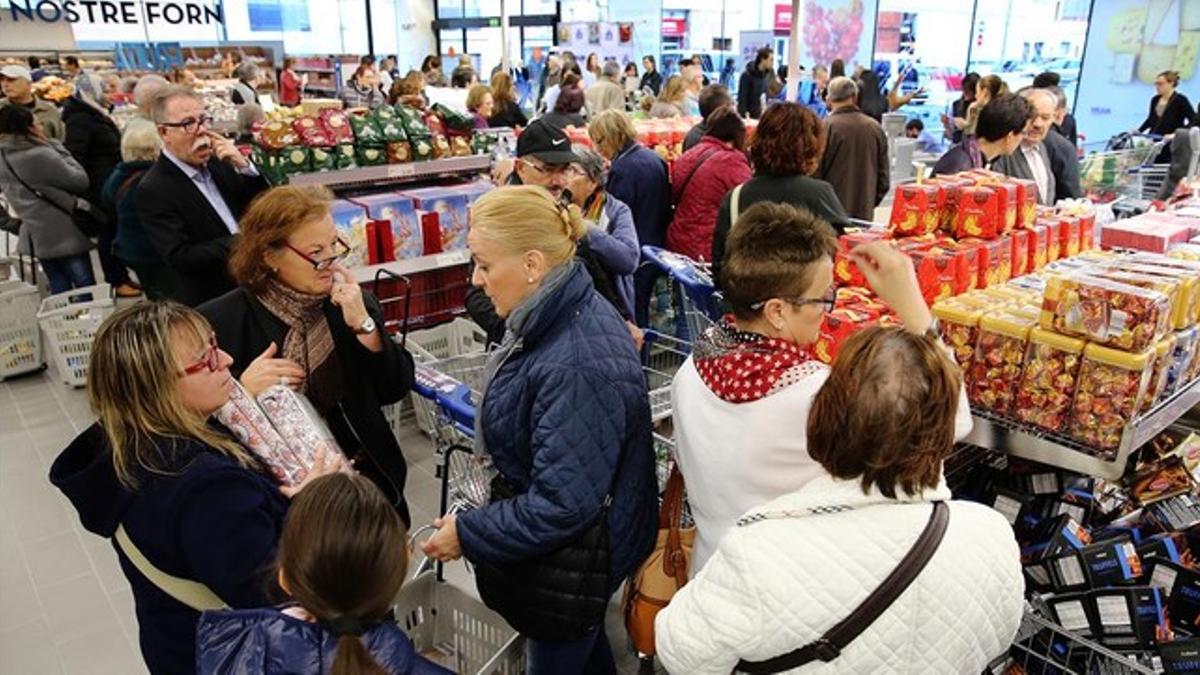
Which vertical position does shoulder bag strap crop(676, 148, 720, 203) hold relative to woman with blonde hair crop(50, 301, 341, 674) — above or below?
above

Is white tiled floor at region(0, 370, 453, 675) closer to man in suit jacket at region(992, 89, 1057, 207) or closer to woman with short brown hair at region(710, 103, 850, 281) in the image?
woman with short brown hair at region(710, 103, 850, 281)

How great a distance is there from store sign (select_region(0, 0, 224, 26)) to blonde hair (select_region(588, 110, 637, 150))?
15.6m

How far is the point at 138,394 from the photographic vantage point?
1.73 meters

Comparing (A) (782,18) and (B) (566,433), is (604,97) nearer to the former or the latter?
(A) (782,18)

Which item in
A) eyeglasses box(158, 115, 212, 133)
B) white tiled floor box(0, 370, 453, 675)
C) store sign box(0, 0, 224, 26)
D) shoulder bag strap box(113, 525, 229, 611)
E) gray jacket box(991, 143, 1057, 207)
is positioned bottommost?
white tiled floor box(0, 370, 453, 675)

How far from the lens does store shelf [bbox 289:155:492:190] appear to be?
14.3 feet

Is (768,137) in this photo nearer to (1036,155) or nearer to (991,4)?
(1036,155)

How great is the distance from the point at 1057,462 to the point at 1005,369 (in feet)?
0.84

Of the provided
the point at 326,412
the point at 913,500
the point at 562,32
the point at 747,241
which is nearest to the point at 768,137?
the point at 747,241

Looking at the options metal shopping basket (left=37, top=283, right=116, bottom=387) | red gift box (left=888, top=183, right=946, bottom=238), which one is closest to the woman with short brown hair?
red gift box (left=888, top=183, right=946, bottom=238)

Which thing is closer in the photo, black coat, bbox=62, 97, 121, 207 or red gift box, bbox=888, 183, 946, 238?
red gift box, bbox=888, 183, 946, 238

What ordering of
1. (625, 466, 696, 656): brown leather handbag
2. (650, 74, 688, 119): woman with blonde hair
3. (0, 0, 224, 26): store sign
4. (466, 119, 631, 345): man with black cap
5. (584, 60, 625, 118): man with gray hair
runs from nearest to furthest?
(625, 466, 696, 656): brown leather handbag → (466, 119, 631, 345): man with black cap → (650, 74, 688, 119): woman with blonde hair → (584, 60, 625, 118): man with gray hair → (0, 0, 224, 26): store sign

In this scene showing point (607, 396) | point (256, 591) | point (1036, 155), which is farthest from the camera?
point (1036, 155)

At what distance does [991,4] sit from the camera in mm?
12617
